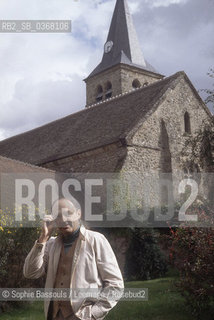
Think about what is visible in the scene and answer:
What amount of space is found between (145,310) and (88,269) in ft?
15.6

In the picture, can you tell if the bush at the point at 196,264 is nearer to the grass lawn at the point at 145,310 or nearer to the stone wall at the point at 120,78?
the grass lawn at the point at 145,310

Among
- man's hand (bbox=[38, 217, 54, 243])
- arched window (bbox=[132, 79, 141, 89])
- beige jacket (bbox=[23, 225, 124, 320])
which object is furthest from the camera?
arched window (bbox=[132, 79, 141, 89])

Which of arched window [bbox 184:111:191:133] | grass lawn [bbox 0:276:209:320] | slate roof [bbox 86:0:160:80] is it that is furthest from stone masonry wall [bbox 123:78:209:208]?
slate roof [bbox 86:0:160:80]

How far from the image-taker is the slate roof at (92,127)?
18.0 metres

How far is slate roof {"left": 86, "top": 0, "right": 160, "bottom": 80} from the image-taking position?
3606cm

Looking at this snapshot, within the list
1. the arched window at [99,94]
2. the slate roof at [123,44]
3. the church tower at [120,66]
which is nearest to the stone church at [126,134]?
the church tower at [120,66]

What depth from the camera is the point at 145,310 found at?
7355 mm

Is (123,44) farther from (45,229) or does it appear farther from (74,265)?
(74,265)

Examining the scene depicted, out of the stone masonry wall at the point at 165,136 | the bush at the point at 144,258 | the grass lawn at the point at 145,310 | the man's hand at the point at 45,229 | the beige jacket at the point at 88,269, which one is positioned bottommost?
the grass lawn at the point at 145,310

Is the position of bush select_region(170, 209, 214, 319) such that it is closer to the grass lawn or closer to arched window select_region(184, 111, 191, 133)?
the grass lawn

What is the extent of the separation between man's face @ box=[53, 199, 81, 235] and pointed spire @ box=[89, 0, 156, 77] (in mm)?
33279

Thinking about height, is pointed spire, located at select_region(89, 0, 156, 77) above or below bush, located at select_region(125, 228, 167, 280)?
above

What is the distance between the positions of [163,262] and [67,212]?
9.19 m

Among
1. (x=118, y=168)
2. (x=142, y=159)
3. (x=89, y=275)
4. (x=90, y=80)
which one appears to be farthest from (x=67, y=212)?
(x=90, y=80)
